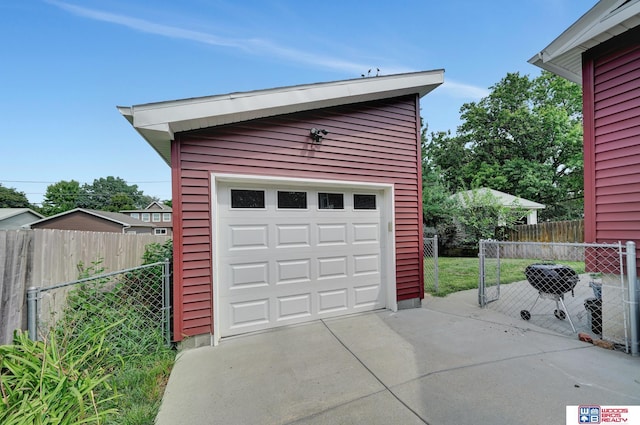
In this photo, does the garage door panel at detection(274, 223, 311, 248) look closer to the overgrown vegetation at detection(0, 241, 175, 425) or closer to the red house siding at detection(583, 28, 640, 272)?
the overgrown vegetation at detection(0, 241, 175, 425)

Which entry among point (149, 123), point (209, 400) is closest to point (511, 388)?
point (209, 400)

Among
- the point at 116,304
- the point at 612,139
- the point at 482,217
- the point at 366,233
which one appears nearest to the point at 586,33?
the point at 612,139

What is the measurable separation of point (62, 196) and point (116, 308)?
59234mm

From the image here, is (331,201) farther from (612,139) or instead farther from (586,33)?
(586,33)

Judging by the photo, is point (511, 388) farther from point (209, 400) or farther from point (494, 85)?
point (494, 85)

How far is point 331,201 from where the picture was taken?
402 centimetres

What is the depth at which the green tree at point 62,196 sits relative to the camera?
138 feet

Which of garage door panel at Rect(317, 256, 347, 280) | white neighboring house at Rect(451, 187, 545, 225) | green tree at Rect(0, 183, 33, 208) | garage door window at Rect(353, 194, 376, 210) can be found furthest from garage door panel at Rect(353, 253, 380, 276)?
green tree at Rect(0, 183, 33, 208)

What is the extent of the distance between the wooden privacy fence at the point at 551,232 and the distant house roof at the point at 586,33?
28.1ft

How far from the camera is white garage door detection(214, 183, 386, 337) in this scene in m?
3.40

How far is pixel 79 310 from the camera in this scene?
263 centimetres

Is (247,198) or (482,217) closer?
(247,198)

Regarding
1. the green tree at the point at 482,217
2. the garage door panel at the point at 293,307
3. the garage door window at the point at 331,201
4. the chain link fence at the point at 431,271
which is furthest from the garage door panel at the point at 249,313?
the green tree at the point at 482,217

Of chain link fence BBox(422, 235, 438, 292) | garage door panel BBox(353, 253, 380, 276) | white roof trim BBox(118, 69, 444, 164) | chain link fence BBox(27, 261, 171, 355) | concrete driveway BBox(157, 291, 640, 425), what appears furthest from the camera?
chain link fence BBox(422, 235, 438, 292)
